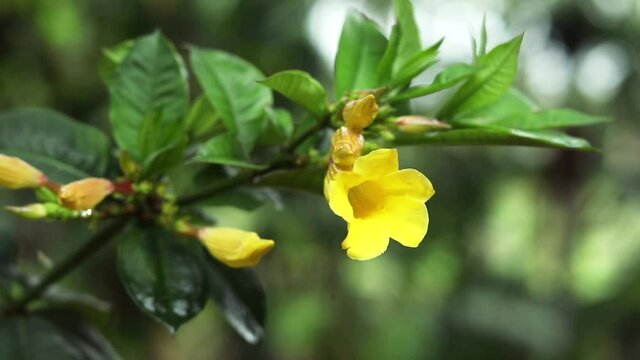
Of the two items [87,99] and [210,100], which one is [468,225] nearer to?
[87,99]

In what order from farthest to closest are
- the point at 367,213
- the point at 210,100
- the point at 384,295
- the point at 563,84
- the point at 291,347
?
1. the point at 384,295
2. the point at 291,347
3. the point at 563,84
4. the point at 210,100
5. the point at 367,213

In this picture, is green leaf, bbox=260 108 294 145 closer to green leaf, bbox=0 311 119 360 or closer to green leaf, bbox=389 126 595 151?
green leaf, bbox=389 126 595 151

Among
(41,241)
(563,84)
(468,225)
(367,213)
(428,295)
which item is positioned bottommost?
(428,295)

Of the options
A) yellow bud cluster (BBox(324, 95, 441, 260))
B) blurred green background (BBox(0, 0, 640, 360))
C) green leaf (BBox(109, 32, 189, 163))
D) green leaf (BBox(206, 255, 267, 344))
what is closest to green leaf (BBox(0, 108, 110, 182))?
green leaf (BBox(109, 32, 189, 163))

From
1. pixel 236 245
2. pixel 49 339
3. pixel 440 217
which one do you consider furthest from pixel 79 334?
pixel 440 217

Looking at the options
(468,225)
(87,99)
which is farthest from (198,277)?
(468,225)

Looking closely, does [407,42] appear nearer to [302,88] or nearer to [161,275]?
[302,88]

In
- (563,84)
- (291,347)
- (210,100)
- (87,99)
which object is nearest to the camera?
(210,100)
